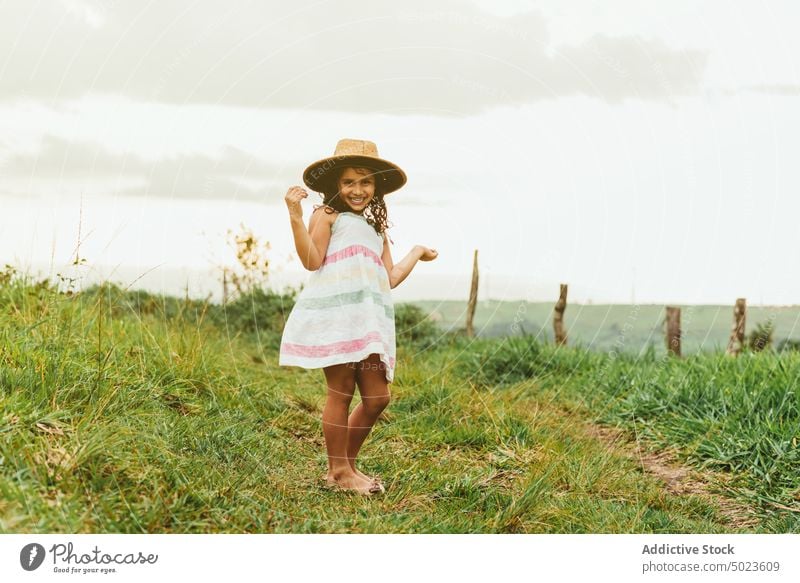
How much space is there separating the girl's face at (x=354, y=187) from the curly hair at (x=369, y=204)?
16 mm

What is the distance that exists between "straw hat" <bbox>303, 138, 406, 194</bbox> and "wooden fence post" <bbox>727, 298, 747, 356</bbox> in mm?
4771

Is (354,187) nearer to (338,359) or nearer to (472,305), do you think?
(338,359)

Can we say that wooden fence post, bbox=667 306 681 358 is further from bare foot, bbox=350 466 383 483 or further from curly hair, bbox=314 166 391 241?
curly hair, bbox=314 166 391 241

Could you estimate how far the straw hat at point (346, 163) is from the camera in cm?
320

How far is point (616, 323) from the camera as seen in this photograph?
828 cm

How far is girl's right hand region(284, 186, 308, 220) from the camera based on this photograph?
9.70ft

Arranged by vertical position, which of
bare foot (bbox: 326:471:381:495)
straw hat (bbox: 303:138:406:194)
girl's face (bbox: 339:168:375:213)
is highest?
straw hat (bbox: 303:138:406:194)

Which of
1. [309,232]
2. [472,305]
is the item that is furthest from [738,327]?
[309,232]

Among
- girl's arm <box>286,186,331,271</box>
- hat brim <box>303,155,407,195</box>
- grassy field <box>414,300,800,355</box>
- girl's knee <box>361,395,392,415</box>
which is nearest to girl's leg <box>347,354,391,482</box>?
girl's knee <box>361,395,392,415</box>

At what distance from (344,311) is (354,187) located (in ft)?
1.79

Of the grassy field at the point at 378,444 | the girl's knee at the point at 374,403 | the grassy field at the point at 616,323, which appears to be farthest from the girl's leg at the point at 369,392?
the grassy field at the point at 616,323

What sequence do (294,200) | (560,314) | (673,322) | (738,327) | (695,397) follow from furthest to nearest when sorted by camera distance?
(673,322) → (560,314) → (738,327) → (695,397) → (294,200)
